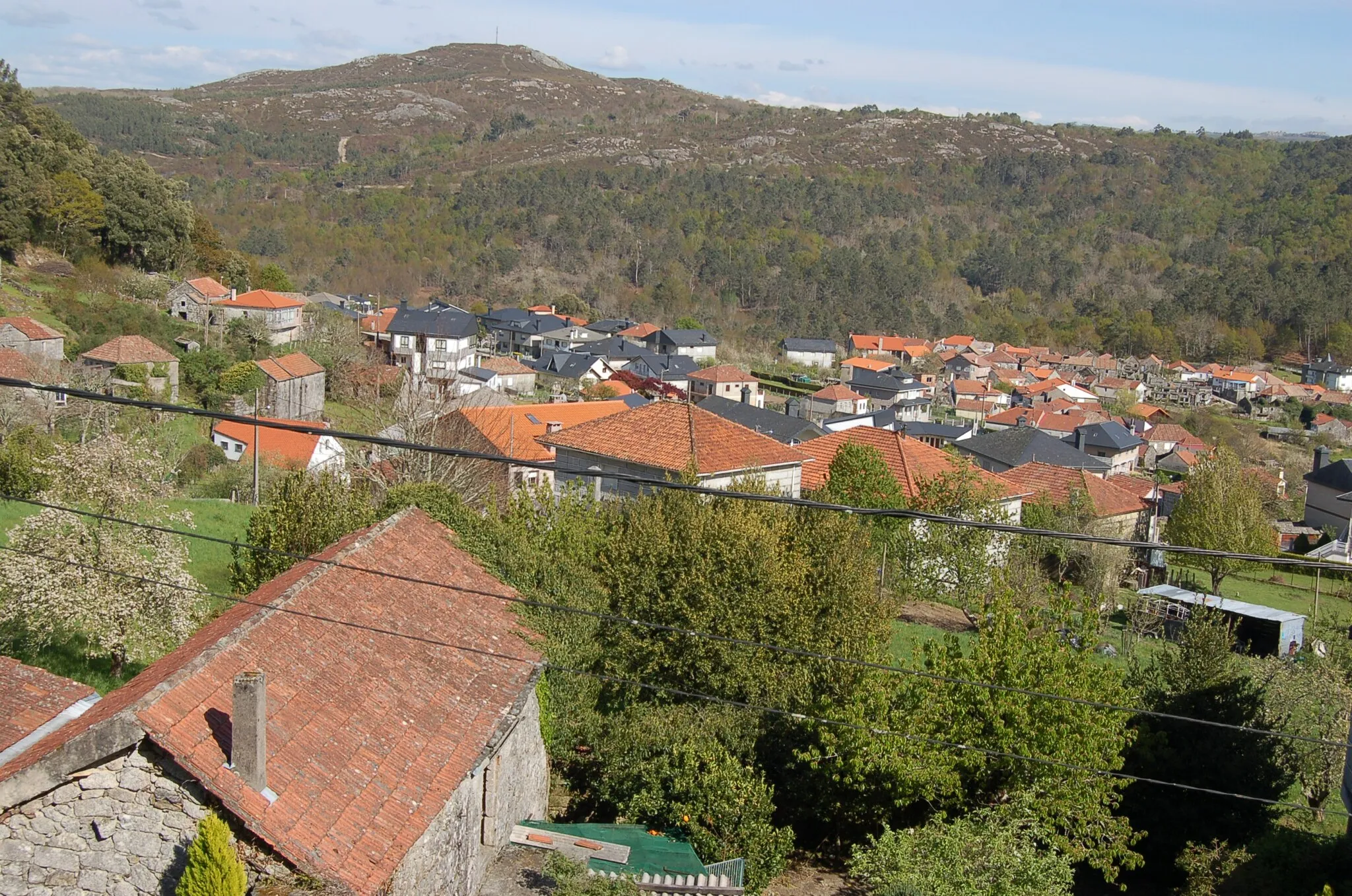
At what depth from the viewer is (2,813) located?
267 inches

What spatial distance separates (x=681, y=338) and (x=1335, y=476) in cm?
4493

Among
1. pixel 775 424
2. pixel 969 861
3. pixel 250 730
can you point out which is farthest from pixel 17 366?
pixel 969 861

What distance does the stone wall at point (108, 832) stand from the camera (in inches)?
269

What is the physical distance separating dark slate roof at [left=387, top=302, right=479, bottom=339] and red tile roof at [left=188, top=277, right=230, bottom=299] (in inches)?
619

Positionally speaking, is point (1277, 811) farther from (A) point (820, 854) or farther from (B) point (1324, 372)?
(B) point (1324, 372)

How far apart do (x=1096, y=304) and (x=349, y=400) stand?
101m

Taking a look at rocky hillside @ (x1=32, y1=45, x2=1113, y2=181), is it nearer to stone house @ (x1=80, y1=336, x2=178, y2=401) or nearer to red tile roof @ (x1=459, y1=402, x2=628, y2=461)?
stone house @ (x1=80, y1=336, x2=178, y2=401)

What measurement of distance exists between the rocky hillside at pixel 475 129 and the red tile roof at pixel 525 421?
361 ft

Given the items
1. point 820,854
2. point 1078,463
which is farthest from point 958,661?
point 1078,463

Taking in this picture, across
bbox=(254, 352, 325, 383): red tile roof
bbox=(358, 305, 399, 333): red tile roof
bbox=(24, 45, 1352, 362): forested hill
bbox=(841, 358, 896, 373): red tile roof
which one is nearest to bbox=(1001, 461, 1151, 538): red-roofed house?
bbox=(254, 352, 325, 383): red tile roof

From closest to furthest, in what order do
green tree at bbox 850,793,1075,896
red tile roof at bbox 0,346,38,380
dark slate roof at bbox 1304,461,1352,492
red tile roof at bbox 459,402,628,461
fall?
green tree at bbox 850,793,1075,896, red tile roof at bbox 459,402,628,461, red tile roof at bbox 0,346,38,380, dark slate roof at bbox 1304,461,1352,492

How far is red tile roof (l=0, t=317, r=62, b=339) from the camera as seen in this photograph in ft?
107

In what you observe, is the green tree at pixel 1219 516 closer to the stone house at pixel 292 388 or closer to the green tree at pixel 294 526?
the green tree at pixel 294 526

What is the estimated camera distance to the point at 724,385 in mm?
63094
